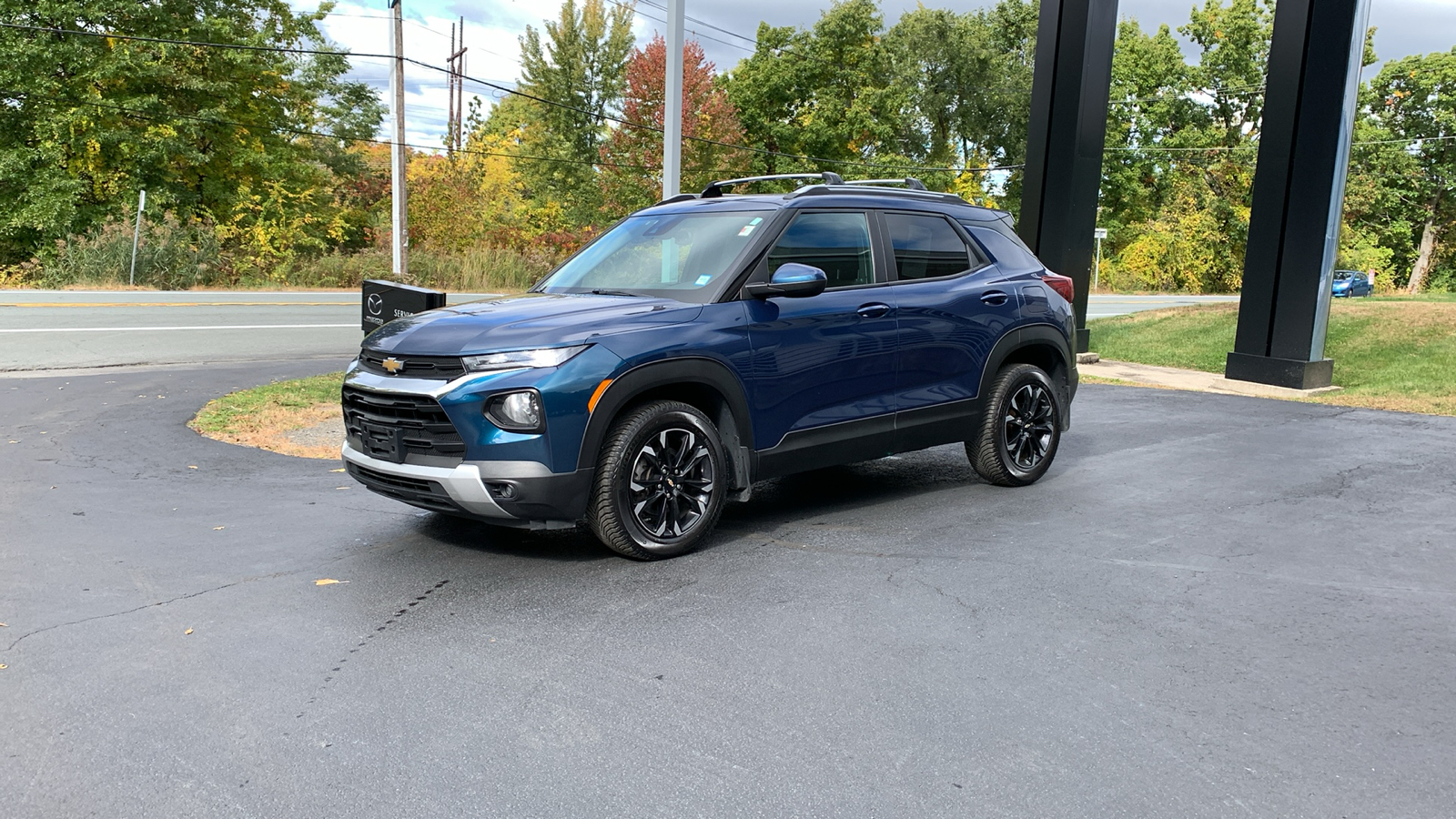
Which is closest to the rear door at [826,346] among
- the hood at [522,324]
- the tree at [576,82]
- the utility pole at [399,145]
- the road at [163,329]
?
the hood at [522,324]

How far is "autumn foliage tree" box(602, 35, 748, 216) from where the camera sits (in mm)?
38469

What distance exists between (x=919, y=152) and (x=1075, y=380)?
4829 centimetres

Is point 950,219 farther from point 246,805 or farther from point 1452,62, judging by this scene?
point 1452,62

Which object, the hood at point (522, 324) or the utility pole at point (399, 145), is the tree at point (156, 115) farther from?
the hood at point (522, 324)

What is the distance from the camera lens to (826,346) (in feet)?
19.4

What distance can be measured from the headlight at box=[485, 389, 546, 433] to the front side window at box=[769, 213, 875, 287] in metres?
1.61

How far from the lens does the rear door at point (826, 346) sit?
5672 mm

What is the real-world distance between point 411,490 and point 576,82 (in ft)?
143

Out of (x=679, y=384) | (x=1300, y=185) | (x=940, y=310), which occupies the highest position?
(x=1300, y=185)

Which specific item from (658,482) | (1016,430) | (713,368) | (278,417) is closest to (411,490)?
(658,482)

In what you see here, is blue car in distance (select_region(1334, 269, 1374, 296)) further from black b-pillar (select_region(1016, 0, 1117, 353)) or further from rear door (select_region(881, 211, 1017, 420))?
rear door (select_region(881, 211, 1017, 420))

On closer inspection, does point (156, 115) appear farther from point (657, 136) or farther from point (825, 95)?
point (825, 95)

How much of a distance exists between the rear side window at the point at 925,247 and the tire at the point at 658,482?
6.08 ft

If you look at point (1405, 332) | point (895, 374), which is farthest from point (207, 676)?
point (1405, 332)
